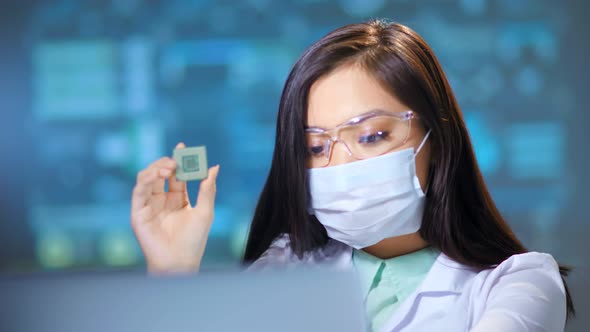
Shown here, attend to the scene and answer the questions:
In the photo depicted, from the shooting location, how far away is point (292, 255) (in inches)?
62.8

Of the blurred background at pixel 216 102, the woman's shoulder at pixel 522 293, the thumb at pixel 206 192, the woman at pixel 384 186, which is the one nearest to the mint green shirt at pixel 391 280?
the woman at pixel 384 186

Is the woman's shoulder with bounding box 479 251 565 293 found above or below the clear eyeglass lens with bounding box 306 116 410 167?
below

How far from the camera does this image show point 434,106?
4.68ft

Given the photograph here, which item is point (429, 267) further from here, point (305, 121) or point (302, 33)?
point (302, 33)

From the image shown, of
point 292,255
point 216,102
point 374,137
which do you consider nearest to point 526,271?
point 374,137

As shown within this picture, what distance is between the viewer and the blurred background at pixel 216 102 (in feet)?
14.6

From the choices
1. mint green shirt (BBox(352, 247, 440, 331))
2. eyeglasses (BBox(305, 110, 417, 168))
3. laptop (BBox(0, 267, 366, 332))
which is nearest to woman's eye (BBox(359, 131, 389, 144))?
eyeglasses (BBox(305, 110, 417, 168))

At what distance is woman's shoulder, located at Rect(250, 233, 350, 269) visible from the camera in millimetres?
1578

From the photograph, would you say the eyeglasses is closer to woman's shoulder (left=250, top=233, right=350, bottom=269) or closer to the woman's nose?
the woman's nose

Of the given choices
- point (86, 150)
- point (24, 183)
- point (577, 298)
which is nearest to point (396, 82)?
point (577, 298)

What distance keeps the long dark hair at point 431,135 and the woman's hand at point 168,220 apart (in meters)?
0.19

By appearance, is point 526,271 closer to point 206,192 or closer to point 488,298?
point 488,298

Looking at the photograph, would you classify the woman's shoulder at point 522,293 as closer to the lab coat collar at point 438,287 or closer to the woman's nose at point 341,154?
the lab coat collar at point 438,287

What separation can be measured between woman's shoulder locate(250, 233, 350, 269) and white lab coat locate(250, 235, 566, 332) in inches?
8.9
